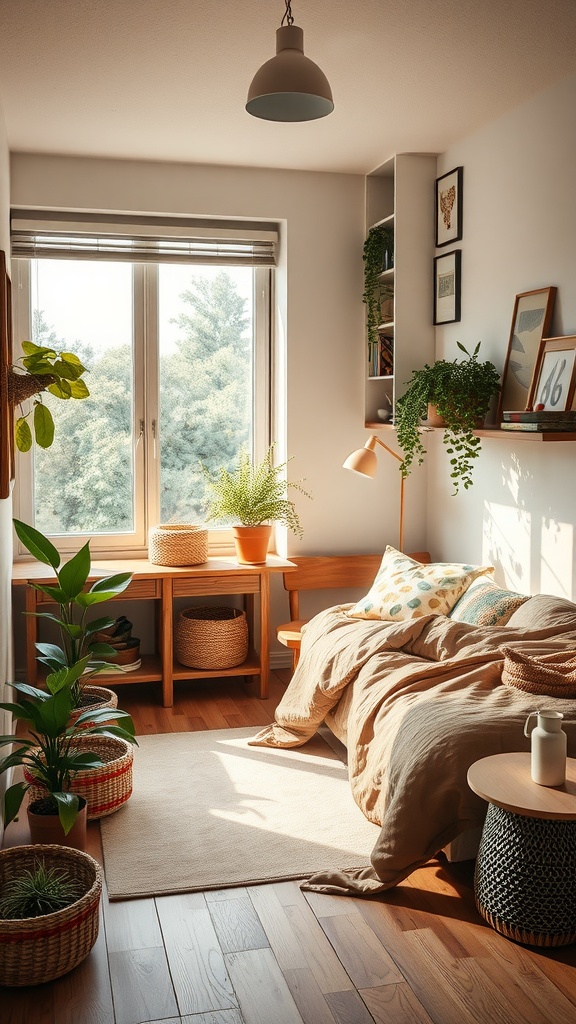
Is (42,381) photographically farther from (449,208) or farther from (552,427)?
(449,208)

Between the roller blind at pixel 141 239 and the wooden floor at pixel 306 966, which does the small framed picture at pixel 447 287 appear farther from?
the wooden floor at pixel 306 966

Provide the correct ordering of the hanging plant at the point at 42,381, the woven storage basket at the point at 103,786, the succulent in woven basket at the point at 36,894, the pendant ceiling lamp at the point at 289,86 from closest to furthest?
the succulent in woven basket at the point at 36,894
the pendant ceiling lamp at the point at 289,86
the hanging plant at the point at 42,381
the woven storage basket at the point at 103,786

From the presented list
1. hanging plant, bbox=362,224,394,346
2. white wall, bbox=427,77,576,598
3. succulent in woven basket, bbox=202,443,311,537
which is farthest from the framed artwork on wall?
succulent in woven basket, bbox=202,443,311,537

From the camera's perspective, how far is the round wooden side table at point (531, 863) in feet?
7.93

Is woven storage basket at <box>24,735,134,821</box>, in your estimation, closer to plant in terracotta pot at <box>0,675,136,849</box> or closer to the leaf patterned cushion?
plant in terracotta pot at <box>0,675,136,849</box>

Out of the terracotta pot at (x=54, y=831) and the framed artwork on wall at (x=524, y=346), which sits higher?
the framed artwork on wall at (x=524, y=346)

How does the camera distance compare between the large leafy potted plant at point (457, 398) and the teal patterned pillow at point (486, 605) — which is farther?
the large leafy potted plant at point (457, 398)

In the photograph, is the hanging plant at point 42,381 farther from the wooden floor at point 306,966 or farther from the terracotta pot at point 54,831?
the wooden floor at point 306,966

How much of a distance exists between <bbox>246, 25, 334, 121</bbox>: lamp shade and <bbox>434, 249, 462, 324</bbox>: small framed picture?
184 centimetres

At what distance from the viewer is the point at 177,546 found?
4.64 metres

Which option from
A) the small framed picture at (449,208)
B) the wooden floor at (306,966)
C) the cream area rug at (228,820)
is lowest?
the wooden floor at (306,966)

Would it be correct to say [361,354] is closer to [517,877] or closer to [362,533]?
[362,533]

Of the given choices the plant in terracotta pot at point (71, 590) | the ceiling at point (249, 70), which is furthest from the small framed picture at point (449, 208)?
the plant in terracotta pot at point (71, 590)

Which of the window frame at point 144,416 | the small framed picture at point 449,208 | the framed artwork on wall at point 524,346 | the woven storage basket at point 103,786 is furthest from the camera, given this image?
the window frame at point 144,416
